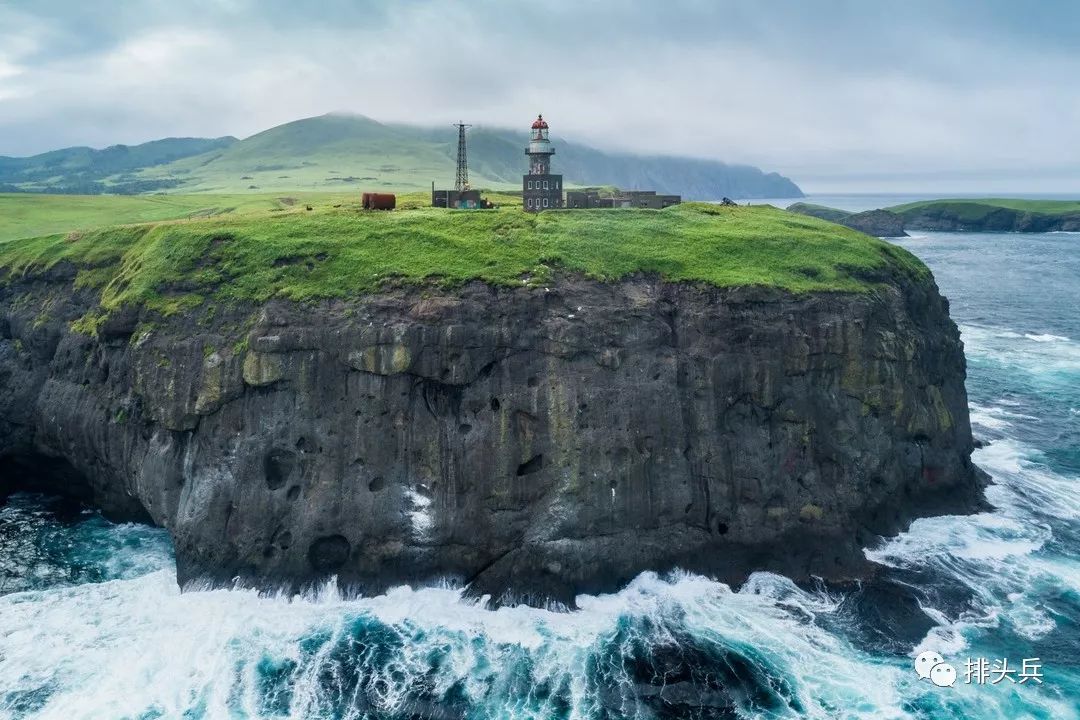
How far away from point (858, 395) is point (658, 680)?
19.9 m

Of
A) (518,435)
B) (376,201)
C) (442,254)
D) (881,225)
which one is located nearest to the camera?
(518,435)

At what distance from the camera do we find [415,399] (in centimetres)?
3794

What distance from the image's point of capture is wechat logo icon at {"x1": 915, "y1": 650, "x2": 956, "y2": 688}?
100ft

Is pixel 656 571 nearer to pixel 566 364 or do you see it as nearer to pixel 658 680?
pixel 658 680

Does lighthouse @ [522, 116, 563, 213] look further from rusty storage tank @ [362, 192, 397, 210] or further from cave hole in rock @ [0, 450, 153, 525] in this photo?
cave hole in rock @ [0, 450, 153, 525]

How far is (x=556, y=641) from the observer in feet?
109

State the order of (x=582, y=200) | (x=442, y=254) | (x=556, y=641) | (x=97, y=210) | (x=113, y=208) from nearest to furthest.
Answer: (x=556, y=641)
(x=442, y=254)
(x=582, y=200)
(x=97, y=210)
(x=113, y=208)

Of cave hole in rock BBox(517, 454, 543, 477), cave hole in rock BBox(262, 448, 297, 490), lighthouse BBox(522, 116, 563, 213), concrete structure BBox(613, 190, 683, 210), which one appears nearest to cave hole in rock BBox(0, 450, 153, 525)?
cave hole in rock BBox(262, 448, 297, 490)

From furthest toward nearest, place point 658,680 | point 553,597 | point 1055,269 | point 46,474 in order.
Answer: point 1055,269 < point 46,474 < point 553,597 < point 658,680

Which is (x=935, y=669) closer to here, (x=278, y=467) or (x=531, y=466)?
(x=531, y=466)

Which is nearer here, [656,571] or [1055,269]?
[656,571]

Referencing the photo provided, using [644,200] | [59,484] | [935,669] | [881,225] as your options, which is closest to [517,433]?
[935,669]

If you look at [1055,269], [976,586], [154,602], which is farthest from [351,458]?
[1055,269]

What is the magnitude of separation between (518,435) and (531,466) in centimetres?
174
